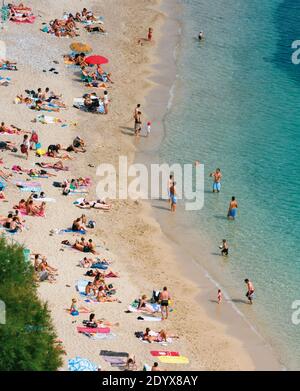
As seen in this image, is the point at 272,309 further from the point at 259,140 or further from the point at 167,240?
the point at 259,140

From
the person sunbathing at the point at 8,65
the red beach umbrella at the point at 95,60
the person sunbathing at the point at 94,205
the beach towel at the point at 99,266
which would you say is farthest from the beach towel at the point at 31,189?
the red beach umbrella at the point at 95,60

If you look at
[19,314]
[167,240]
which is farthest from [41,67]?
[19,314]

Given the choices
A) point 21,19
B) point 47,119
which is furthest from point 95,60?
point 21,19

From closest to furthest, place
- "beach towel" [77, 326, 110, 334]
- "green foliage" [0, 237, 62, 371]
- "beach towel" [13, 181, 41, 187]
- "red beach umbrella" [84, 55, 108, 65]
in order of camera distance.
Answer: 1. "green foliage" [0, 237, 62, 371]
2. "beach towel" [77, 326, 110, 334]
3. "beach towel" [13, 181, 41, 187]
4. "red beach umbrella" [84, 55, 108, 65]

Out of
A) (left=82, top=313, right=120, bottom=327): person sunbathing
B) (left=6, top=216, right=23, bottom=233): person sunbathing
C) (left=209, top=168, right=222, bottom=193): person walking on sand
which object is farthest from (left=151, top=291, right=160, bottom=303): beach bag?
(left=209, top=168, right=222, bottom=193): person walking on sand

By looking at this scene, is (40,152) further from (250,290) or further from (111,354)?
(111,354)

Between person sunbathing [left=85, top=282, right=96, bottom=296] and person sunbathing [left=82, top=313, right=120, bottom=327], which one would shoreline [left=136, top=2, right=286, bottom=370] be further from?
person sunbathing [left=82, top=313, right=120, bottom=327]
